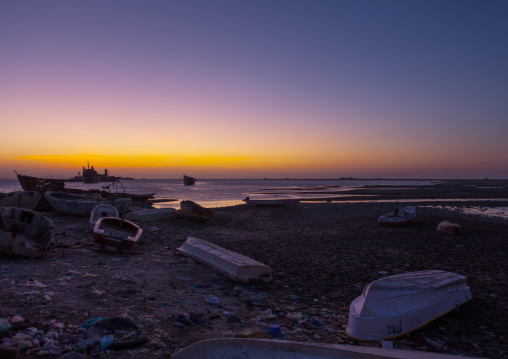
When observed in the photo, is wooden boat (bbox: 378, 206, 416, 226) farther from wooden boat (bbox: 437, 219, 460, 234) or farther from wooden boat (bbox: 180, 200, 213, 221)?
A: wooden boat (bbox: 180, 200, 213, 221)

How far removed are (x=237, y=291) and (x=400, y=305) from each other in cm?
298

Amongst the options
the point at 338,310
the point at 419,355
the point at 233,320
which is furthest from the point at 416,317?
the point at 233,320

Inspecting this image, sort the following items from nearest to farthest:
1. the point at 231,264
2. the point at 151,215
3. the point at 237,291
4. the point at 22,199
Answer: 1. the point at 237,291
2. the point at 231,264
3. the point at 151,215
4. the point at 22,199

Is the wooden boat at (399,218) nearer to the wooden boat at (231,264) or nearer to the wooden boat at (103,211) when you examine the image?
the wooden boat at (231,264)

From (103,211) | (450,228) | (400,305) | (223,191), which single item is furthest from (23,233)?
(223,191)

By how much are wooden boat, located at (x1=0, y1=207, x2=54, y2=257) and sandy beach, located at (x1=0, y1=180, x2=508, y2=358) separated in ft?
0.94

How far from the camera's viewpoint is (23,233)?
8.76 metres

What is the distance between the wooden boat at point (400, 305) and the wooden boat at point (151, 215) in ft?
42.2

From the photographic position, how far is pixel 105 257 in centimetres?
888

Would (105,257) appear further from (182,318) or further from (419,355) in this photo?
(419,355)

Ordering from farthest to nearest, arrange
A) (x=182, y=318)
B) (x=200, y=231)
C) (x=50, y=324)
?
(x=200, y=231)
(x=182, y=318)
(x=50, y=324)

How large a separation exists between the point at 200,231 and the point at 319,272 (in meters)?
7.44

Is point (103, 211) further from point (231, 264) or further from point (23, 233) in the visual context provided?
point (231, 264)

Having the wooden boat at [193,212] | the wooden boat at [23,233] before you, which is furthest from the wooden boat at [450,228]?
the wooden boat at [23,233]
